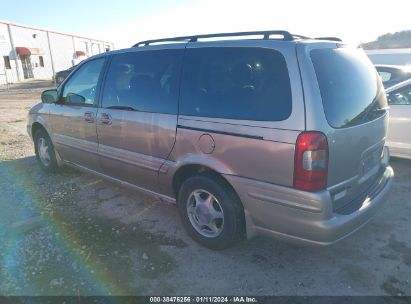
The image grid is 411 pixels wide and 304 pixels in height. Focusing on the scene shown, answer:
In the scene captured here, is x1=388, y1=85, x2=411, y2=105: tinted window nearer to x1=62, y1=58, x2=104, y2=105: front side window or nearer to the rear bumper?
the rear bumper

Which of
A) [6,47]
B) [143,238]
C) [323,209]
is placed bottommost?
[143,238]

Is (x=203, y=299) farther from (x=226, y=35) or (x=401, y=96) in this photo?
(x=401, y=96)

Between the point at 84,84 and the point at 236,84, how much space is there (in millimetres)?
2529

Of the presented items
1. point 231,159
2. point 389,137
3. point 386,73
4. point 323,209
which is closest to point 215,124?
point 231,159

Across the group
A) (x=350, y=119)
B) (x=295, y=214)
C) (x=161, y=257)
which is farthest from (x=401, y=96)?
(x=161, y=257)

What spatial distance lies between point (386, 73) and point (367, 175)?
12.6 ft

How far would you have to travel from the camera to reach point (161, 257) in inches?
126

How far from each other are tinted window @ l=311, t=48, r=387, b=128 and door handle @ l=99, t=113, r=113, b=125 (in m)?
2.36

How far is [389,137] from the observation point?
5.18 metres

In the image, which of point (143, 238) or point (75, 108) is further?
point (75, 108)

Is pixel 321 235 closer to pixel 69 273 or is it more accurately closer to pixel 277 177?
pixel 277 177

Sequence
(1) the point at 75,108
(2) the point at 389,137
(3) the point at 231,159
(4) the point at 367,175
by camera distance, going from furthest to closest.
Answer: (2) the point at 389,137 < (1) the point at 75,108 < (4) the point at 367,175 < (3) the point at 231,159

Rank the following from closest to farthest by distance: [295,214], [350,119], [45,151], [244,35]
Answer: [295,214] < [350,119] < [244,35] < [45,151]

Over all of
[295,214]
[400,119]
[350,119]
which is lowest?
[295,214]
